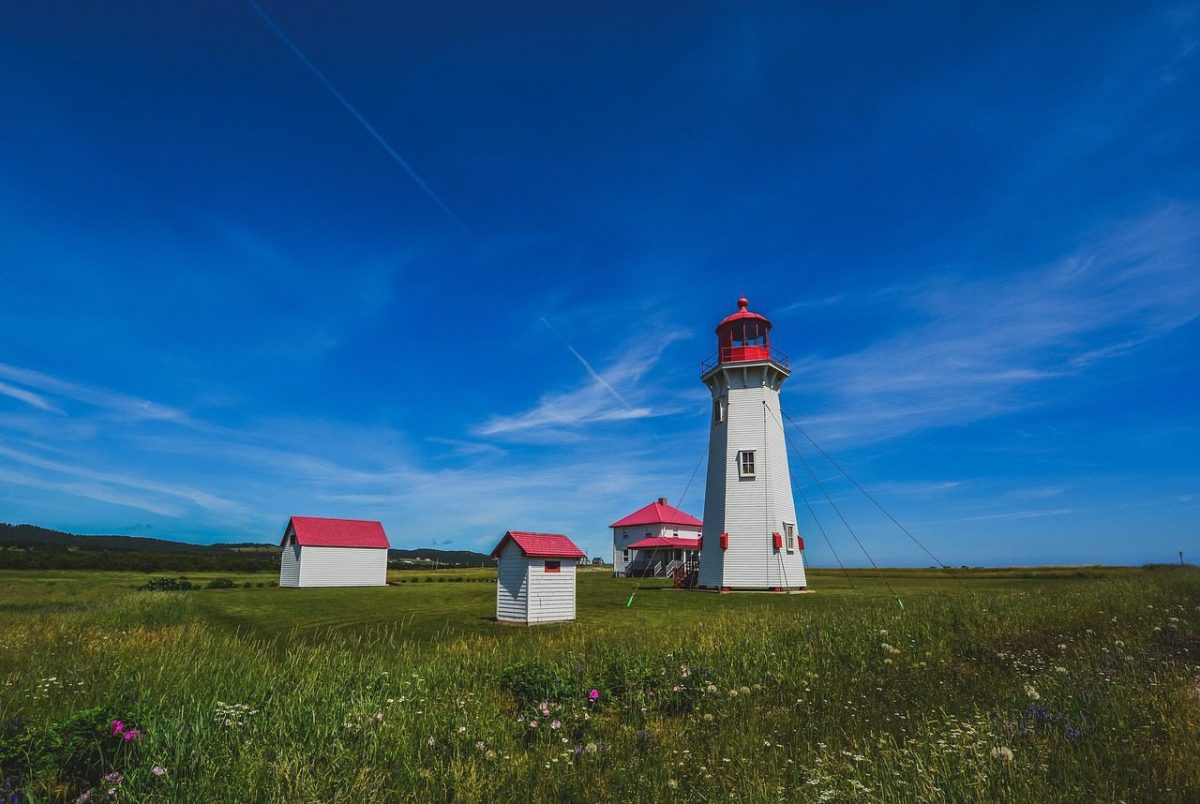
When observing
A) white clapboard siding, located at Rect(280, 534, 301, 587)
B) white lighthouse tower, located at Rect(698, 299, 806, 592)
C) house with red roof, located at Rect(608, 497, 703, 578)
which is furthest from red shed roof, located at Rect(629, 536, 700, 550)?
white clapboard siding, located at Rect(280, 534, 301, 587)

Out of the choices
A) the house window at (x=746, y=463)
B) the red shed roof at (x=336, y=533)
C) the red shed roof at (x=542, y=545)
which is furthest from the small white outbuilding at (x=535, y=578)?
the red shed roof at (x=336, y=533)

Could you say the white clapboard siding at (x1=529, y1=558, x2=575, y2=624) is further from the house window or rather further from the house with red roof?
the house with red roof

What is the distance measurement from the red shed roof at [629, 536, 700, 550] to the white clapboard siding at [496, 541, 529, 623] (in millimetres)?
34142

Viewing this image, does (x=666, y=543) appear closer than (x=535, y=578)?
No

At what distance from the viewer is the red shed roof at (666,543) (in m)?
55.2

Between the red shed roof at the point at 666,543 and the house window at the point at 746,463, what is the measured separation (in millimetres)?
22459

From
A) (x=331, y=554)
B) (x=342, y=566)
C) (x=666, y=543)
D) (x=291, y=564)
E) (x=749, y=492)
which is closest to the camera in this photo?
(x=749, y=492)

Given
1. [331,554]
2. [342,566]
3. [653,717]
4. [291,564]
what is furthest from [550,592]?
[291,564]

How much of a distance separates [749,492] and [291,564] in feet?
115

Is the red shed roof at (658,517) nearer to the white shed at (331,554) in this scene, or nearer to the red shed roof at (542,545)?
the white shed at (331,554)

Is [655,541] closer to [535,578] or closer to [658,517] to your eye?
[658,517]

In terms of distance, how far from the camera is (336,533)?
1831 inches

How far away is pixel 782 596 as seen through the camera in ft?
96.7

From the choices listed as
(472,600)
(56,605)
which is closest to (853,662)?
(472,600)
